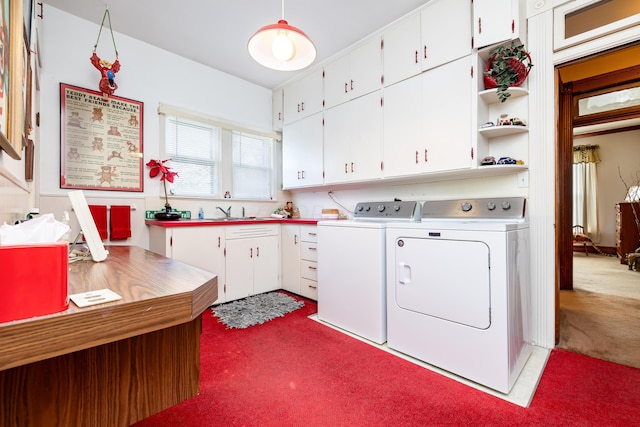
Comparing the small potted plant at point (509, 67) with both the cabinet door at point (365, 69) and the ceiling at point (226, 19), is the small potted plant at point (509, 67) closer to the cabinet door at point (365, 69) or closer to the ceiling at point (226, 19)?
the ceiling at point (226, 19)

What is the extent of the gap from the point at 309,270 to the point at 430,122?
6.29 ft

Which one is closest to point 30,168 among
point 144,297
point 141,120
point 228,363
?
point 141,120

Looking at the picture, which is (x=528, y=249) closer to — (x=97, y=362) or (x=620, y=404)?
(x=620, y=404)

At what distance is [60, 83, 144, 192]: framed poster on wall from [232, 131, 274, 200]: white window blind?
1.10 metres

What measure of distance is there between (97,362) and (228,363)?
54.4 inches

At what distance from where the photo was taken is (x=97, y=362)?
0.67 metres

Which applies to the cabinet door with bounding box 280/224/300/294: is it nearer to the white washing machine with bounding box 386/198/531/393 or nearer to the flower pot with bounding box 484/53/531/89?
the white washing machine with bounding box 386/198/531/393

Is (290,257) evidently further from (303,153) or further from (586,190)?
(586,190)

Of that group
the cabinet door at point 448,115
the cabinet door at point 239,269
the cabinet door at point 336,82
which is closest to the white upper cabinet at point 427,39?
the cabinet door at point 448,115

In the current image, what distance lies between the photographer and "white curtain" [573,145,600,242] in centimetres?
614

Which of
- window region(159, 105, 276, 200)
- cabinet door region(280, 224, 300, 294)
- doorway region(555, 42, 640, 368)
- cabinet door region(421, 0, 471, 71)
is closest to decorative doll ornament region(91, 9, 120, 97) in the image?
window region(159, 105, 276, 200)

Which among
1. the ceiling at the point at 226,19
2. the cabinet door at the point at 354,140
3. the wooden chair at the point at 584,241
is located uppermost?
the ceiling at the point at 226,19

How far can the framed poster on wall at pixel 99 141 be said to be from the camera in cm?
256

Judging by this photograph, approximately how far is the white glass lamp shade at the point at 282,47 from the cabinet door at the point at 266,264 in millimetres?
1981
